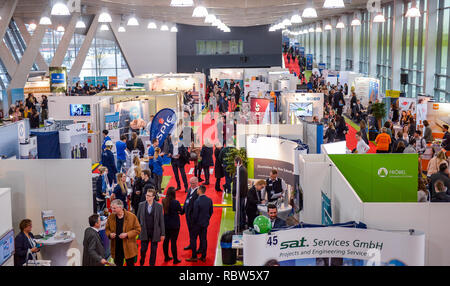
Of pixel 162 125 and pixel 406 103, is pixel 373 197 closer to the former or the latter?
pixel 162 125

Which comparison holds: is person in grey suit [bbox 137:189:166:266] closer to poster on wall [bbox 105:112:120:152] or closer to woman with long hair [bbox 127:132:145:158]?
woman with long hair [bbox 127:132:145:158]

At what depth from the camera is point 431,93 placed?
18.4 m

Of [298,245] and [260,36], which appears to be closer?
[298,245]

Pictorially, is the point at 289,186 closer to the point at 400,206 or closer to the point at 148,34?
the point at 400,206

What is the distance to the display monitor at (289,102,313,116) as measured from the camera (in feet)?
52.4

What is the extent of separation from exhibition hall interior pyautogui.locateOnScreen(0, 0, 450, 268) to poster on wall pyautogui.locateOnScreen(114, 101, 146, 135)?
4cm

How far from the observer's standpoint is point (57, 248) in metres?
6.64

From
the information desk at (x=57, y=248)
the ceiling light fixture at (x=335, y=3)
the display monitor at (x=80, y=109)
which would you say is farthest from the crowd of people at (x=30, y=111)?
the ceiling light fixture at (x=335, y=3)

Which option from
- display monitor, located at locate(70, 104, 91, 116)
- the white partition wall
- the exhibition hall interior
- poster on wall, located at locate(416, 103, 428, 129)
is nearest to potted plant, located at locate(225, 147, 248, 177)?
the exhibition hall interior

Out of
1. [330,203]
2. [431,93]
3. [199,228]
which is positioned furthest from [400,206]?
[431,93]

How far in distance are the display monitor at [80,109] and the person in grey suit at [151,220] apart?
749cm

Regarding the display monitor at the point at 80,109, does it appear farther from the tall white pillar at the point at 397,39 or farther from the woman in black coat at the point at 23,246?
the tall white pillar at the point at 397,39

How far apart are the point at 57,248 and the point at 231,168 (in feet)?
11.2
